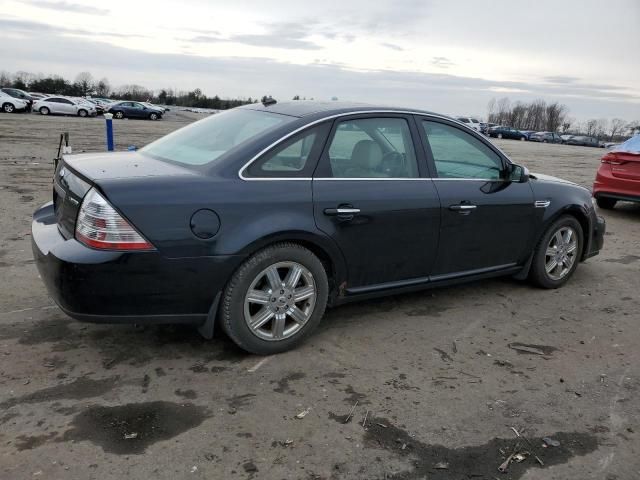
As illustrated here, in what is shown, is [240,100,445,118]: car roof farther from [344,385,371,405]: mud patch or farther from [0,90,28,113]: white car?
[0,90,28,113]: white car

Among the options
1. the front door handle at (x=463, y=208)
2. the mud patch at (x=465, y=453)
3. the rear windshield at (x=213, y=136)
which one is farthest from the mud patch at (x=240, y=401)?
the front door handle at (x=463, y=208)

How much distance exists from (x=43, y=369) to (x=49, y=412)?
0.52m

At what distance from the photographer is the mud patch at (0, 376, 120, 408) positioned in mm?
3115

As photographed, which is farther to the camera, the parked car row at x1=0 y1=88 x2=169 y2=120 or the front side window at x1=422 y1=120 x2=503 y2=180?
the parked car row at x1=0 y1=88 x2=169 y2=120

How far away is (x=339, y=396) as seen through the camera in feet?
10.9

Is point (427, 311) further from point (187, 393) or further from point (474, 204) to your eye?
point (187, 393)

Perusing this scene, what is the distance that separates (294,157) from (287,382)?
1449mm

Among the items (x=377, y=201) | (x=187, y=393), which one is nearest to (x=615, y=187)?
(x=377, y=201)

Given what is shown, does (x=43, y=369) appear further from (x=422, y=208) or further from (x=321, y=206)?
(x=422, y=208)

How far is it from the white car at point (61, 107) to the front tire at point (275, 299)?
141ft

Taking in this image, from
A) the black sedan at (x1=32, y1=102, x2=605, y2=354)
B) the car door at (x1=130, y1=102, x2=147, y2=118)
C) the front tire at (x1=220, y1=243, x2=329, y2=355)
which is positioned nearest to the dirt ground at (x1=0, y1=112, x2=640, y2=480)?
the front tire at (x1=220, y1=243, x2=329, y2=355)

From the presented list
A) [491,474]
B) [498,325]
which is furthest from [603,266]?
[491,474]

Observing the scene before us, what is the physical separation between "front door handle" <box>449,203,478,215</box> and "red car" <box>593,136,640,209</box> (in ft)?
19.1

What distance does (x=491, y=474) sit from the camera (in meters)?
2.69
